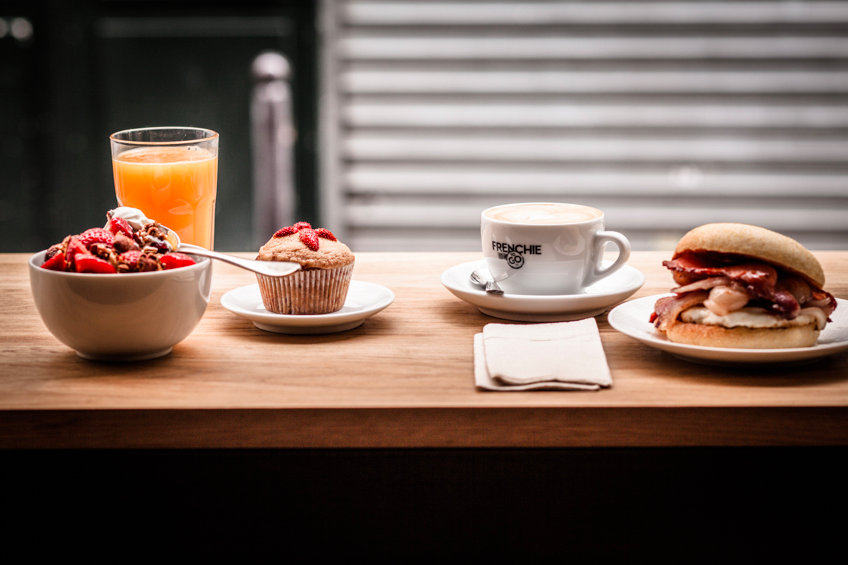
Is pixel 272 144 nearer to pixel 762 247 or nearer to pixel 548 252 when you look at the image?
pixel 548 252

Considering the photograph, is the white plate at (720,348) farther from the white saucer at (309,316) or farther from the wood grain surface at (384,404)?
the white saucer at (309,316)

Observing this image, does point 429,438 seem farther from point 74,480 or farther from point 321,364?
point 74,480

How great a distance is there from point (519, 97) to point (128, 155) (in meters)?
2.38

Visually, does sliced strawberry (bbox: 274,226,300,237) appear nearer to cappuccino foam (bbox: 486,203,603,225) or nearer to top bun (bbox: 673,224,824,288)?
cappuccino foam (bbox: 486,203,603,225)

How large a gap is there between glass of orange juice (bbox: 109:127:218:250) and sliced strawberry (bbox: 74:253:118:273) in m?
0.48

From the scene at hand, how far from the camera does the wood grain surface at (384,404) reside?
2.78 ft

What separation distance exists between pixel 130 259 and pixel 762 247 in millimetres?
814

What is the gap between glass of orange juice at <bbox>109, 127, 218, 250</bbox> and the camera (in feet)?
4.55

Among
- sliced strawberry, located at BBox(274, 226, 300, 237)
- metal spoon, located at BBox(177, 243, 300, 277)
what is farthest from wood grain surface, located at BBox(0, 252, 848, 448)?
sliced strawberry, located at BBox(274, 226, 300, 237)

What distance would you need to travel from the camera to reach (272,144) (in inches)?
135

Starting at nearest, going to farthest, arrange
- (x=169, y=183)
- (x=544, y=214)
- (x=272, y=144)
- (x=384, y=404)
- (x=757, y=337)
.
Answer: (x=384, y=404)
(x=757, y=337)
(x=544, y=214)
(x=169, y=183)
(x=272, y=144)

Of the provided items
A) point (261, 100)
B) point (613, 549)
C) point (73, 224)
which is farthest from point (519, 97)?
point (613, 549)

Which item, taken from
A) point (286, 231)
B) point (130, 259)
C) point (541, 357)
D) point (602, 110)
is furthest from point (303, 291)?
point (602, 110)

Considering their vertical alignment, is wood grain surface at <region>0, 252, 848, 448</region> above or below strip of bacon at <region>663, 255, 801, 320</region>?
below
